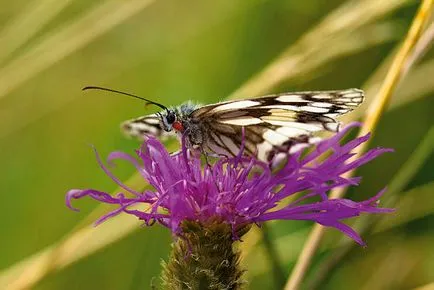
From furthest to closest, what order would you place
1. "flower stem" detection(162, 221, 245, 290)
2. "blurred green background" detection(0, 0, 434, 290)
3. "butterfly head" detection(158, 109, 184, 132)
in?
"blurred green background" detection(0, 0, 434, 290) → "butterfly head" detection(158, 109, 184, 132) → "flower stem" detection(162, 221, 245, 290)

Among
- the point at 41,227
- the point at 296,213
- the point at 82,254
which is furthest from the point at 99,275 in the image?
the point at 296,213

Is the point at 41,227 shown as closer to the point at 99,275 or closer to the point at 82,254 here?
the point at 99,275

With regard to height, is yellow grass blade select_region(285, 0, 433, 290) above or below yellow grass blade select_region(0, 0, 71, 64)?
below

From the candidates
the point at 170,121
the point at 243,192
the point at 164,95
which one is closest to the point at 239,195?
the point at 243,192

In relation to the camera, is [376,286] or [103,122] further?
[103,122]

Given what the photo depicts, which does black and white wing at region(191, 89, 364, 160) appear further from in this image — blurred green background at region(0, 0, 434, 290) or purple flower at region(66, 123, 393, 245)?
blurred green background at region(0, 0, 434, 290)

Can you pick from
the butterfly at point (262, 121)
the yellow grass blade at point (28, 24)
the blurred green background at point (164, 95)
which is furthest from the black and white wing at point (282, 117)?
the yellow grass blade at point (28, 24)

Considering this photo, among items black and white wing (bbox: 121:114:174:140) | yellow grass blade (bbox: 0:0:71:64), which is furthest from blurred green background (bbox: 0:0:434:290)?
black and white wing (bbox: 121:114:174:140)
